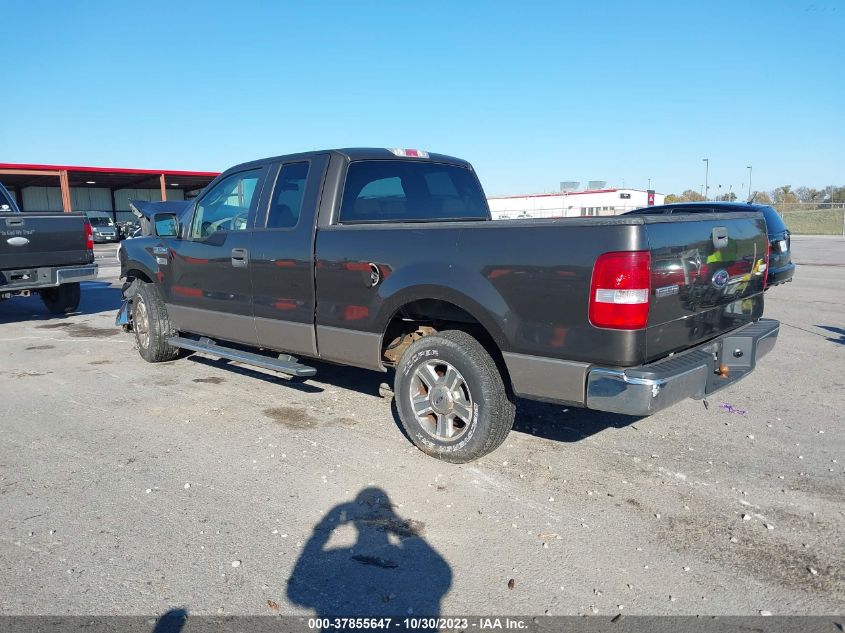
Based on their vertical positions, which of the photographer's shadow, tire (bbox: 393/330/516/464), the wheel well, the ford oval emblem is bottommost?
the photographer's shadow

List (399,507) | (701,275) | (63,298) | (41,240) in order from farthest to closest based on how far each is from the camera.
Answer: (63,298) → (41,240) → (701,275) → (399,507)

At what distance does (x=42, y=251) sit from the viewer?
9242 millimetres

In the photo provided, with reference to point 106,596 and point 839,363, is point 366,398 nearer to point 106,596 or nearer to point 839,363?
point 106,596

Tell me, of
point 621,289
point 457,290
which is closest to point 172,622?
point 457,290

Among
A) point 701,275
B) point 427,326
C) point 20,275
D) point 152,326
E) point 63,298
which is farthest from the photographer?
point 63,298

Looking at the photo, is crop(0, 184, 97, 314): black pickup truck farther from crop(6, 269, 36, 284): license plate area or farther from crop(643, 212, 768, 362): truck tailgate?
crop(643, 212, 768, 362): truck tailgate

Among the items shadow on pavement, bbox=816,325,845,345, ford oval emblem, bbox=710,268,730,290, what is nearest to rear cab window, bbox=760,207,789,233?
shadow on pavement, bbox=816,325,845,345

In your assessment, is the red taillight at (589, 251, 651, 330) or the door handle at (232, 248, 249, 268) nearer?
the red taillight at (589, 251, 651, 330)

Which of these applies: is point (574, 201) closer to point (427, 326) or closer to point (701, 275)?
point (427, 326)

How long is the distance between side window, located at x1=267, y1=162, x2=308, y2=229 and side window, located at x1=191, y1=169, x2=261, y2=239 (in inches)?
12.9

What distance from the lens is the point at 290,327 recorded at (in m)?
5.15

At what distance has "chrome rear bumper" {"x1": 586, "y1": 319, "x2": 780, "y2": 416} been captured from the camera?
335 centimetres

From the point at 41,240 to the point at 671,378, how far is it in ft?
29.5

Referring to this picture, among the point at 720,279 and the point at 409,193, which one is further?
the point at 409,193
